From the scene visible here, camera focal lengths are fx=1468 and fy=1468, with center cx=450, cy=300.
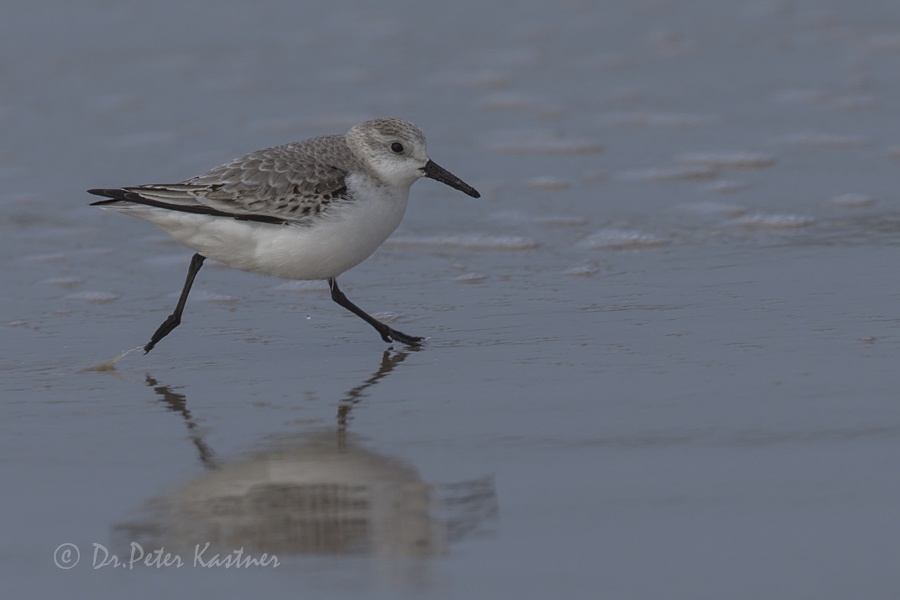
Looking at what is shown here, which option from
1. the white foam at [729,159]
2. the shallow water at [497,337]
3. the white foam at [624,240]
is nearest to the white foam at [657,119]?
the shallow water at [497,337]

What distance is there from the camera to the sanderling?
561 centimetres

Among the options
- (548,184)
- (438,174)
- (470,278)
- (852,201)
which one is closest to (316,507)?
(438,174)

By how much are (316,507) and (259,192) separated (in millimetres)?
2030

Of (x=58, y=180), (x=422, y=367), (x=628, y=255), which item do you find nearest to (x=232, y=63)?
(x=58, y=180)

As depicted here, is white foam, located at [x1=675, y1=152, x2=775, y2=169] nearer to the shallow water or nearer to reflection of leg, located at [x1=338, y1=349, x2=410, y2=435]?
the shallow water

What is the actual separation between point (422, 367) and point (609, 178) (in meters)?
3.28

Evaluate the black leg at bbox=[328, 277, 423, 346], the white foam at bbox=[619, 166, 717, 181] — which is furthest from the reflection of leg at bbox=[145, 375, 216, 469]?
the white foam at bbox=[619, 166, 717, 181]

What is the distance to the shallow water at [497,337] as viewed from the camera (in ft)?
12.1

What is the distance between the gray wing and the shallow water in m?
0.56

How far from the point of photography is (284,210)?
5656mm

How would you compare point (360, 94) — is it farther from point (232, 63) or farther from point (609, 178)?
point (609, 178)

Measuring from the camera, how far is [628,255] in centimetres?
700

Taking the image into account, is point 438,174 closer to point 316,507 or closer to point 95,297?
Answer: point 95,297

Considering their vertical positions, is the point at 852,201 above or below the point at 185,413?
above
